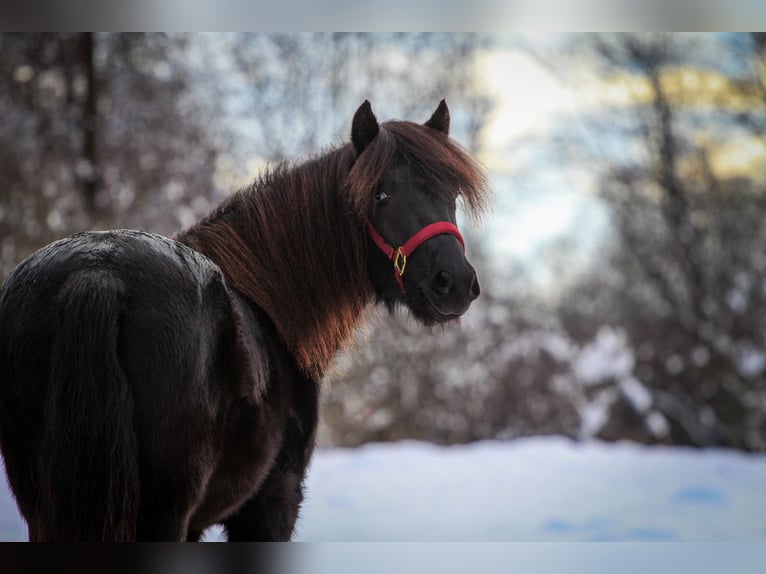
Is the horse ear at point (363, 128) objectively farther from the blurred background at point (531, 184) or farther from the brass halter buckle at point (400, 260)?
the blurred background at point (531, 184)

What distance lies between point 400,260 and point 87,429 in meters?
0.98

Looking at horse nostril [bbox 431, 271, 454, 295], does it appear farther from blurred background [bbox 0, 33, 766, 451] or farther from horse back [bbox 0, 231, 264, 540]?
blurred background [bbox 0, 33, 766, 451]

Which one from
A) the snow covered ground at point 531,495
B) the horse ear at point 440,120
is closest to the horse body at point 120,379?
the horse ear at point 440,120

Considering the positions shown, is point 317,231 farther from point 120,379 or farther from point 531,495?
point 531,495

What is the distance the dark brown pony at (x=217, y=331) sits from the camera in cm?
138

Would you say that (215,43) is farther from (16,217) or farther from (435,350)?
(435,350)

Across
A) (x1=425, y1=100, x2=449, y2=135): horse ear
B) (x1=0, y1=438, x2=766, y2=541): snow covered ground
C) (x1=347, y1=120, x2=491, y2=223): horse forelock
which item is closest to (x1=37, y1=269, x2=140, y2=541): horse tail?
(x1=347, y1=120, x2=491, y2=223): horse forelock

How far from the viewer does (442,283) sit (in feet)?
6.64

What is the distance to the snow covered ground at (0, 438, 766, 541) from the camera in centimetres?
406

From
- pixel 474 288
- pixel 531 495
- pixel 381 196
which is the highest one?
pixel 381 196

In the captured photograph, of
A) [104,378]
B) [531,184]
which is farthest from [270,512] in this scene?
[531,184]

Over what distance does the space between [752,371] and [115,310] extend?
5032 mm

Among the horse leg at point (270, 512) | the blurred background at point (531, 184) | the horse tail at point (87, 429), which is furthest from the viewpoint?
the blurred background at point (531, 184)
